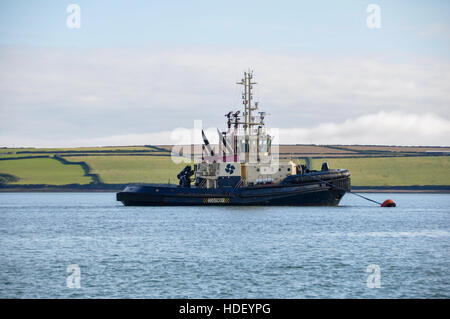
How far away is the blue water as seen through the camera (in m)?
26.0

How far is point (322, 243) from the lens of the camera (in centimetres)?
3997

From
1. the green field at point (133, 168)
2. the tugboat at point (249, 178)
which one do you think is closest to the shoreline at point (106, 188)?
the green field at point (133, 168)

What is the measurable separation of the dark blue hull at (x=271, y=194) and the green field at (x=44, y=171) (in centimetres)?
8211

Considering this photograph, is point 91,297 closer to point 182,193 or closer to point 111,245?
point 111,245

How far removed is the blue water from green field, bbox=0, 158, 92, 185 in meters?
94.3

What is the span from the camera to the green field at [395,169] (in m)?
144

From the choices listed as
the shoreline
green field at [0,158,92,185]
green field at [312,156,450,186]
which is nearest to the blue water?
the shoreline

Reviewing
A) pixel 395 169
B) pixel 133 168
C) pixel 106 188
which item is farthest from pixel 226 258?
pixel 395 169

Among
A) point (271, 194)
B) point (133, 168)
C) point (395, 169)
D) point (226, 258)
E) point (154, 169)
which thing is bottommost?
point (226, 258)

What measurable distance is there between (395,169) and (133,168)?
207 ft

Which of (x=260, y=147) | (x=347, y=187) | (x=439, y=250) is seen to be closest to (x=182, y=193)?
(x=260, y=147)

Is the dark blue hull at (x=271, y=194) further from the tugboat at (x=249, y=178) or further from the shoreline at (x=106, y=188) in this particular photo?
the shoreline at (x=106, y=188)

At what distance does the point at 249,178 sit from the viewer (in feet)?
218

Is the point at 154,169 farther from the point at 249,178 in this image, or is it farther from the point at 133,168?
the point at 249,178
